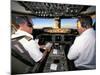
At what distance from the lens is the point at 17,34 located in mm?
2258

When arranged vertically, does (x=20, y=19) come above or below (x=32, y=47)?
above

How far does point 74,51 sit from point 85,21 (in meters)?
0.49

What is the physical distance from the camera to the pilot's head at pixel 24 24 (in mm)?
2268

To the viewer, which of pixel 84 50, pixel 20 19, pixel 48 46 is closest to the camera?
pixel 20 19

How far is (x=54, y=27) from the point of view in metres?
2.40

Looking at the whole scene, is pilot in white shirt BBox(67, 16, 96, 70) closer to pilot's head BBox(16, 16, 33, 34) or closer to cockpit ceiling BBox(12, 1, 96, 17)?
cockpit ceiling BBox(12, 1, 96, 17)

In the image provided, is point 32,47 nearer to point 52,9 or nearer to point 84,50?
point 52,9

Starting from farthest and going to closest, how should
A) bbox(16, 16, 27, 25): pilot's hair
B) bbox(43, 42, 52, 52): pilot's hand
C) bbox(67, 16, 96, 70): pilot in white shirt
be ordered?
bbox(67, 16, 96, 70): pilot in white shirt < bbox(43, 42, 52, 52): pilot's hand < bbox(16, 16, 27, 25): pilot's hair

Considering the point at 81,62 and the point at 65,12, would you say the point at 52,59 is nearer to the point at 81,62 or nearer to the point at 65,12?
the point at 81,62

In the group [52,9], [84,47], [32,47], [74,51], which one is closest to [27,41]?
[32,47]

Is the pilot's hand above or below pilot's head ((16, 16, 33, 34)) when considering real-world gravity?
below

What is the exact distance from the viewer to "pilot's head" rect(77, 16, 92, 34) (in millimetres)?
2494

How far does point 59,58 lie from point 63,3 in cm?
81

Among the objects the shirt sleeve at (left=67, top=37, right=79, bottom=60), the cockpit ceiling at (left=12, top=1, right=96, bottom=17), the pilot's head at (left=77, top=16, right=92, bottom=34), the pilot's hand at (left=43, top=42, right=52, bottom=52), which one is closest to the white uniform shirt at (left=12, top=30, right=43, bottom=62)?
the pilot's hand at (left=43, top=42, right=52, bottom=52)
